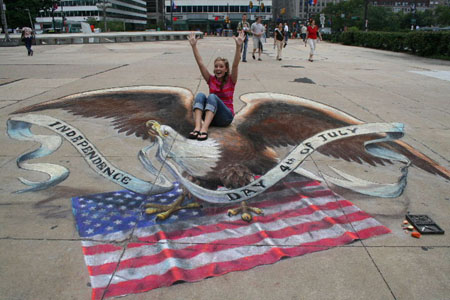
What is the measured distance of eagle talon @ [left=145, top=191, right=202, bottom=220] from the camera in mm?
2809

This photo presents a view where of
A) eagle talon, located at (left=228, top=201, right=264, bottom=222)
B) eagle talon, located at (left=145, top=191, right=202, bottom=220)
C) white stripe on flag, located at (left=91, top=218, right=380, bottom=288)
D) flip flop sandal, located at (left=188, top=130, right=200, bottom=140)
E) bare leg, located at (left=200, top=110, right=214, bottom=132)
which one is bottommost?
white stripe on flag, located at (left=91, top=218, right=380, bottom=288)

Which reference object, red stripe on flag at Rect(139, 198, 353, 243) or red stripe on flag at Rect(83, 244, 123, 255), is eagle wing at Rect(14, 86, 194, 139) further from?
red stripe on flag at Rect(83, 244, 123, 255)

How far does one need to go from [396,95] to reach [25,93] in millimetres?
8077

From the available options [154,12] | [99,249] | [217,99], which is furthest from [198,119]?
[154,12]

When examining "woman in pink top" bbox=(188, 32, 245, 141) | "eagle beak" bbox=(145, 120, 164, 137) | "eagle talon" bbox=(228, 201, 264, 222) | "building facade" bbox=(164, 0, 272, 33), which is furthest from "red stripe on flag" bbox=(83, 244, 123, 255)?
"building facade" bbox=(164, 0, 272, 33)

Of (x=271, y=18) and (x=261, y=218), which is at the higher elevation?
(x=271, y=18)

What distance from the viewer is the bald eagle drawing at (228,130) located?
146 inches

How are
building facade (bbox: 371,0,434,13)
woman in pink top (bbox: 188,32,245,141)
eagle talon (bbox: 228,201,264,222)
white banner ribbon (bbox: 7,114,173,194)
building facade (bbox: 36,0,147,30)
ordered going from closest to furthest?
eagle talon (bbox: 228,201,264,222), white banner ribbon (bbox: 7,114,173,194), woman in pink top (bbox: 188,32,245,141), building facade (bbox: 36,0,147,30), building facade (bbox: 371,0,434,13)

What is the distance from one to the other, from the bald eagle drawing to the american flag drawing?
0.20 meters

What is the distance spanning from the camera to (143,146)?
4.36 meters

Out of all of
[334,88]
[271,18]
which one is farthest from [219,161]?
[271,18]

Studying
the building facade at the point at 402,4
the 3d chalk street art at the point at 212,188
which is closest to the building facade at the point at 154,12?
the building facade at the point at 402,4

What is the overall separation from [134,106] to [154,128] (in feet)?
4.17

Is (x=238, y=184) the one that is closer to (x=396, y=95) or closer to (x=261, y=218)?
(x=261, y=218)
